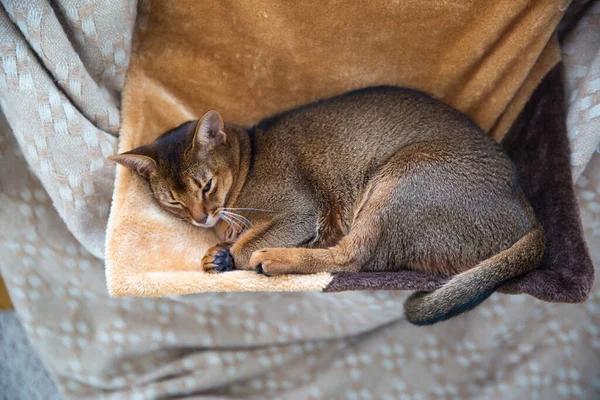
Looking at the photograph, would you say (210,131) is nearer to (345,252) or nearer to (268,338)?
(345,252)

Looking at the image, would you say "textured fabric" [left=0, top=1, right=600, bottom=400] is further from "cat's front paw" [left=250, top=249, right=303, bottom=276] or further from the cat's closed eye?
the cat's closed eye

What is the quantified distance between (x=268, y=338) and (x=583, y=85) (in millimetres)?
1283

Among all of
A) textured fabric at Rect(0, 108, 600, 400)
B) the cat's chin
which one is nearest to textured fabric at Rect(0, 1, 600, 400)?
textured fabric at Rect(0, 108, 600, 400)

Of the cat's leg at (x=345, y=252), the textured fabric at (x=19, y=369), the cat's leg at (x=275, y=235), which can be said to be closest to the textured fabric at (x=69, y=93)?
the cat's leg at (x=275, y=235)

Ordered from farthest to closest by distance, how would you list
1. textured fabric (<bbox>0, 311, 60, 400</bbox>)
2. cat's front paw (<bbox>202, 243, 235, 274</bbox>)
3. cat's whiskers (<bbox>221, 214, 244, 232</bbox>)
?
1. textured fabric (<bbox>0, 311, 60, 400</bbox>)
2. cat's whiskers (<bbox>221, 214, 244, 232</bbox>)
3. cat's front paw (<bbox>202, 243, 235, 274</bbox>)

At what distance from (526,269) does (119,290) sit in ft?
3.53

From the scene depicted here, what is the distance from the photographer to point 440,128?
148cm

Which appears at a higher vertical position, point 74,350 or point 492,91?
point 492,91

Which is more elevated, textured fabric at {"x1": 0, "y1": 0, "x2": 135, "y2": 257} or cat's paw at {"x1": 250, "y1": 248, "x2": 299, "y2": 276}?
textured fabric at {"x1": 0, "y1": 0, "x2": 135, "y2": 257}

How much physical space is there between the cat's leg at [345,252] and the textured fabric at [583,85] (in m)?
0.58

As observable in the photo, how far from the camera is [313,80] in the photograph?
5.69 ft

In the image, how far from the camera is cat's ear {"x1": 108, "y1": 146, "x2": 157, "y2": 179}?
1400mm

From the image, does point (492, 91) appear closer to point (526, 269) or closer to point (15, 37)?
point (526, 269)

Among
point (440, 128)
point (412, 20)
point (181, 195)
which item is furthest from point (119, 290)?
point (412, 20)
